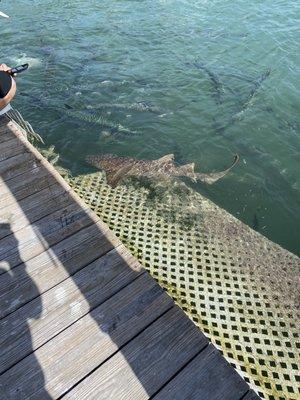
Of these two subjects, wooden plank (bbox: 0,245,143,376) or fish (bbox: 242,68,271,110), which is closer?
wooden plank (bbox: 0,245,143,376)

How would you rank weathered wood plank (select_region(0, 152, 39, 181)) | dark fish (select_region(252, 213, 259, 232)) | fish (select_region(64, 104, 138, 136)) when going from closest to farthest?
weathered wood plank (select_region(0, 152, 39, 181)), dark fish (select_region(252, 213, 259, 232)), fish (select_region(64, 104, 138, 136))

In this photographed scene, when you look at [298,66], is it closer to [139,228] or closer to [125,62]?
[125,62]

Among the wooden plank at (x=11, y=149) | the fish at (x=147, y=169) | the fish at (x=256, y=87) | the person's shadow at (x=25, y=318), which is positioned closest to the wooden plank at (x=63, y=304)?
the person's shadow at (x=25, y=318)

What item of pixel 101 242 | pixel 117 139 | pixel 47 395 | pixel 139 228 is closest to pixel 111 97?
pixel 117 139

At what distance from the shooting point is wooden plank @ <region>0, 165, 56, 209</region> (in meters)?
4.89

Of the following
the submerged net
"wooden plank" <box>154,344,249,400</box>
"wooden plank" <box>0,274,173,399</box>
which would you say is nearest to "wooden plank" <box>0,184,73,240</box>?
the submerged net

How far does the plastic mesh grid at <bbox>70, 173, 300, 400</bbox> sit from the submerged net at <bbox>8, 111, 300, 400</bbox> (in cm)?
1

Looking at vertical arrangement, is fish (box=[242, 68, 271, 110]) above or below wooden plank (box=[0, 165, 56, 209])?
below

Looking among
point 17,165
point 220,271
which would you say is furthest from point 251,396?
point 17,165

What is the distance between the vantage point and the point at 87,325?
139 inches

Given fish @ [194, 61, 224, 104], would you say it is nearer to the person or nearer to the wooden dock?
the person

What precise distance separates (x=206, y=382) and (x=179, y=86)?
878 cm

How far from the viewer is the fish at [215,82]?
398 inches

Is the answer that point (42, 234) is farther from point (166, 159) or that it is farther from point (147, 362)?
point (166, 159)
